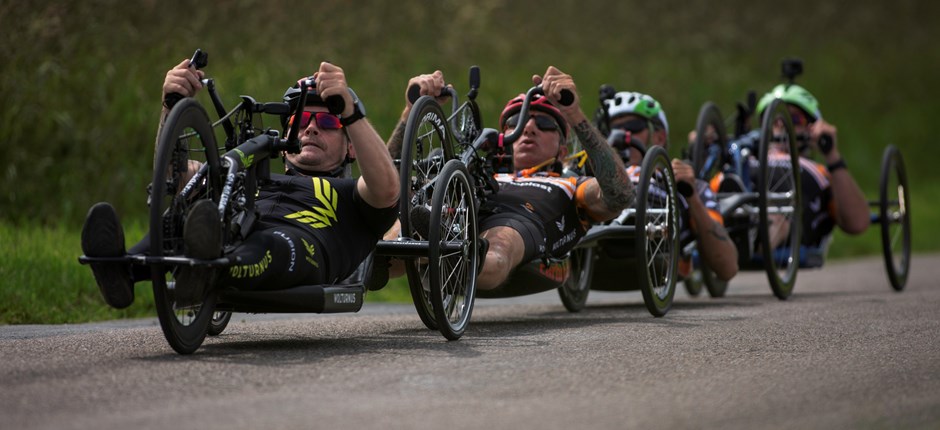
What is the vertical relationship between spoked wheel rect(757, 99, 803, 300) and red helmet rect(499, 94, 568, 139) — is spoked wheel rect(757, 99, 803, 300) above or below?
below

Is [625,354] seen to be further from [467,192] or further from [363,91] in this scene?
[363,91]

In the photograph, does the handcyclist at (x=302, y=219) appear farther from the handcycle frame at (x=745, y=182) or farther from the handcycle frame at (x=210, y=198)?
the handcycle frame at (x=745, y=182)

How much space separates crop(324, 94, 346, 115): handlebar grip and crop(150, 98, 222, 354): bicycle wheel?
538mm

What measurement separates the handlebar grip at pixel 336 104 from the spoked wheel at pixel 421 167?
511mm

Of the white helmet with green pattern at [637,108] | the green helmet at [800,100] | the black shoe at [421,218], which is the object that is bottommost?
the black shoe at [421,218]

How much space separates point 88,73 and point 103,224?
34.1ft

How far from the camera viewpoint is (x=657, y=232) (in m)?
9.48

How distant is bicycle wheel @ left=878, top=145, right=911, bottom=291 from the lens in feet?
42.0

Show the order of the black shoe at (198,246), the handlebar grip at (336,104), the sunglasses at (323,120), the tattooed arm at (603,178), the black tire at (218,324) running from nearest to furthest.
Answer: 1. the black shoe at (198,246)
2. the handlebar grip at (336,104)
3. the sunglasses at (323,120)
4. the black tire at (218,324)
5. the tattooed arm at (603,178)

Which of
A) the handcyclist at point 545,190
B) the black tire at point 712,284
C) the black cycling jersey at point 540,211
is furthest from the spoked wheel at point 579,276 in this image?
the black tire at point 712,284

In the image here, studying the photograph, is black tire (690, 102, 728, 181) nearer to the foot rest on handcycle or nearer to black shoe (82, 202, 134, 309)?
the foot rest on handcycle

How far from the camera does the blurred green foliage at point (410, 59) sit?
14.9 metres

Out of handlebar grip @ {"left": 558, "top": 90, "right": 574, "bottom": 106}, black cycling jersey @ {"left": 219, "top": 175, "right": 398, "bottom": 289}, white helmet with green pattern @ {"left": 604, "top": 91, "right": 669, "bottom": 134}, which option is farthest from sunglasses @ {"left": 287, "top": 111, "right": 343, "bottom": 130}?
white helmet with green pattern @ {"left": 604, "top": 91, "right": 669, "bottom": 134}

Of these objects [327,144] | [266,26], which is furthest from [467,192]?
[266,26]
